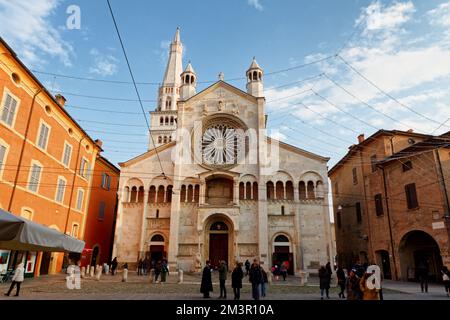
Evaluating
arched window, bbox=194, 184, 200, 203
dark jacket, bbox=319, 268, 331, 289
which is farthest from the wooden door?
dark jacket, bbox=319, 268, 331, 289

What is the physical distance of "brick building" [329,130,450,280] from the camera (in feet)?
66.9

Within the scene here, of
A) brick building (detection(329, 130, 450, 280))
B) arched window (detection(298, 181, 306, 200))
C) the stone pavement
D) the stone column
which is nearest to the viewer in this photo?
the stone pavement

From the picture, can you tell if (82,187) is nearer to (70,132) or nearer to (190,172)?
(70,132)

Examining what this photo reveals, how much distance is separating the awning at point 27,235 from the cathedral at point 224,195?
694 inches

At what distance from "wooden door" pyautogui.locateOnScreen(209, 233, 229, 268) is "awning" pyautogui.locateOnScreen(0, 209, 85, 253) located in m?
18.8

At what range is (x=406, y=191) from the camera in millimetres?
22484

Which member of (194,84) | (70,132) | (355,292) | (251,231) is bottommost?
(355,292)

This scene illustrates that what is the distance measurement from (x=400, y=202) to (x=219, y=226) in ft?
47.7

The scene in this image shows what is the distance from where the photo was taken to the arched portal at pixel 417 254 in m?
21.9

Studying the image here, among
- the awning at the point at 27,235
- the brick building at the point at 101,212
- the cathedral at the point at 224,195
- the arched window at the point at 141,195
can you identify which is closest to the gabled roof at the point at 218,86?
the cathedral at the point at 224,195

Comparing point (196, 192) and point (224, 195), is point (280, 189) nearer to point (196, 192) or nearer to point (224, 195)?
point (224, 195)

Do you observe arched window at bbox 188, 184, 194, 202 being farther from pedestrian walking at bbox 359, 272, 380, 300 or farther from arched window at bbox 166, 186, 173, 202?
→ pedestrian walking at bbox 359, 272, 380, 300
